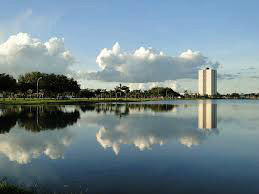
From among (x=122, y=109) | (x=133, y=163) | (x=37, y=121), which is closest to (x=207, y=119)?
(x=37, y=121)

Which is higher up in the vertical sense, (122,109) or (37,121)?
(37,121)

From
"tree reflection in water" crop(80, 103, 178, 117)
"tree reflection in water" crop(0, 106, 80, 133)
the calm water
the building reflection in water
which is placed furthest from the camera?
"tree reflection in water" crop(80, 103, 178, 117)

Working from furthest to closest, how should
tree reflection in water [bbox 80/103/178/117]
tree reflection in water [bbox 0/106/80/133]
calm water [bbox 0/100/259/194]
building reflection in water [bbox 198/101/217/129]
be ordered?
tree reflection in water [bbox 80/103/178/117], building reflection in water [bbox 198/101/217/129], tree reflection in water [bbox 0/106/80/133], calm water [bbox 0/100/259/194]

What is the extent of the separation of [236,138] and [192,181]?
14393mm

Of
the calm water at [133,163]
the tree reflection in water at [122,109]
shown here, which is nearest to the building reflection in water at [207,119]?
the calm water at [133,163]

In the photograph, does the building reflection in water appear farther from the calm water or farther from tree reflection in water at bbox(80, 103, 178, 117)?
tree reflection in water at bbox(80, 103, 178, 117)

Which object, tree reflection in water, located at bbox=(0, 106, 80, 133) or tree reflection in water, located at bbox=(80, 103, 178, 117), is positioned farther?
tree reflection in water, located at bbox=(80, 103, 178, 117)

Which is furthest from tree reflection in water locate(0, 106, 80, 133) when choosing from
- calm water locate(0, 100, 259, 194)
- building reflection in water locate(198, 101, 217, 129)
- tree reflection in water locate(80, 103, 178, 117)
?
building reflection in water locate(198, 101, 217, 129)

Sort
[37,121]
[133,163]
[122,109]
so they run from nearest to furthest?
[133,163] → [37,121] → [122,109]

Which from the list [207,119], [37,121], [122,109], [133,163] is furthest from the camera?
[122,109]

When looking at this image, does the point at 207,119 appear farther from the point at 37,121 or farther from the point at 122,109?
the point at 122,109

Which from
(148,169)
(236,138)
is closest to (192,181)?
(148,169)

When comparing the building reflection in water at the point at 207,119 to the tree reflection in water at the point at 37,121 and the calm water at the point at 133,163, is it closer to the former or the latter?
the calm water at the point at 133,163

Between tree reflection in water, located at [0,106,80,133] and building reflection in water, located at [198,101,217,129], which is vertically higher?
tree reflection in water, located at [0,106,80,133]
